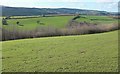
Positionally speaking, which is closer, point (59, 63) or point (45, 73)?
point (45, 73)

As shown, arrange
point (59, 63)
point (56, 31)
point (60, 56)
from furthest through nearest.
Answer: point (56, 31) → point (60, 56) → point (59, 63)

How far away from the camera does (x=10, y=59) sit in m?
15.9

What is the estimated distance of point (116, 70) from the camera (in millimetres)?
11883

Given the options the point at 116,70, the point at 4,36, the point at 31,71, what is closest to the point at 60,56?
the point at 31,71

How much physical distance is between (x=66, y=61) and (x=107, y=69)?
306 cm

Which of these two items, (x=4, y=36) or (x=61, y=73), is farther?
(x=4, y=36)

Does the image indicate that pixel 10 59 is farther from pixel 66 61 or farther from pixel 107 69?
pixel 107 69

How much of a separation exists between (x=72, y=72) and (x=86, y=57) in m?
3.77

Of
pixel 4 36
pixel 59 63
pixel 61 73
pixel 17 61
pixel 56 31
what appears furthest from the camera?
pixel 56 31

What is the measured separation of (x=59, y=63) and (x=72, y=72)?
221cm

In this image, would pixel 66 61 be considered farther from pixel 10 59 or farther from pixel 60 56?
pixel 10 59

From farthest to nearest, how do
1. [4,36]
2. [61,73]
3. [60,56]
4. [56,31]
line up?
[56,31] < [4,36] < [60,56] < [61,73]

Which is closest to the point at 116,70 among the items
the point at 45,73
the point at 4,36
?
the point at 45,73

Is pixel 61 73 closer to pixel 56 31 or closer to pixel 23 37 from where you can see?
pixel 23 37
